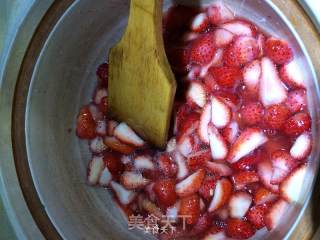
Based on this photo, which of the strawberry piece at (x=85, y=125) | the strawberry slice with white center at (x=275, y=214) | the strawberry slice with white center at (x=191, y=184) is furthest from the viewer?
the strawberry piece at (x=85, y=125)

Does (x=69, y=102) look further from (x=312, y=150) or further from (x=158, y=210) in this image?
(x=312, y=150)

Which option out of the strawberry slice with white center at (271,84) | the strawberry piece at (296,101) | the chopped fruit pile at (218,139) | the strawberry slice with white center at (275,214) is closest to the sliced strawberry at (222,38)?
the chopped fruit pile at (218,139)

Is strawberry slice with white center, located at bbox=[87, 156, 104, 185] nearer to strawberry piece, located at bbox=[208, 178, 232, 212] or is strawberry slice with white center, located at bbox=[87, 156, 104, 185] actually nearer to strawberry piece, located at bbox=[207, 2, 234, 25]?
strawberry piece, located at bbox=[208, 178, 232, 212]

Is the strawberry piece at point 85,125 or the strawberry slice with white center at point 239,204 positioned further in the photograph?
the strawberry piece at point 85,125

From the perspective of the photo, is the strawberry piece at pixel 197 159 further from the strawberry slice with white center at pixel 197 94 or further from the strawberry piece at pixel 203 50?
the strawberry piece at pixel 203 50

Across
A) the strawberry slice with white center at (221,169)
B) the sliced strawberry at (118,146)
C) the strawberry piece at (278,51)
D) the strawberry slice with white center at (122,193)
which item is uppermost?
the strawberry piece at (278,51)

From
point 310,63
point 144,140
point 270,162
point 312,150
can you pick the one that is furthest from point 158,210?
point 310,63

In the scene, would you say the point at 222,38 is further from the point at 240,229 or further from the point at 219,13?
the point at 240,229
